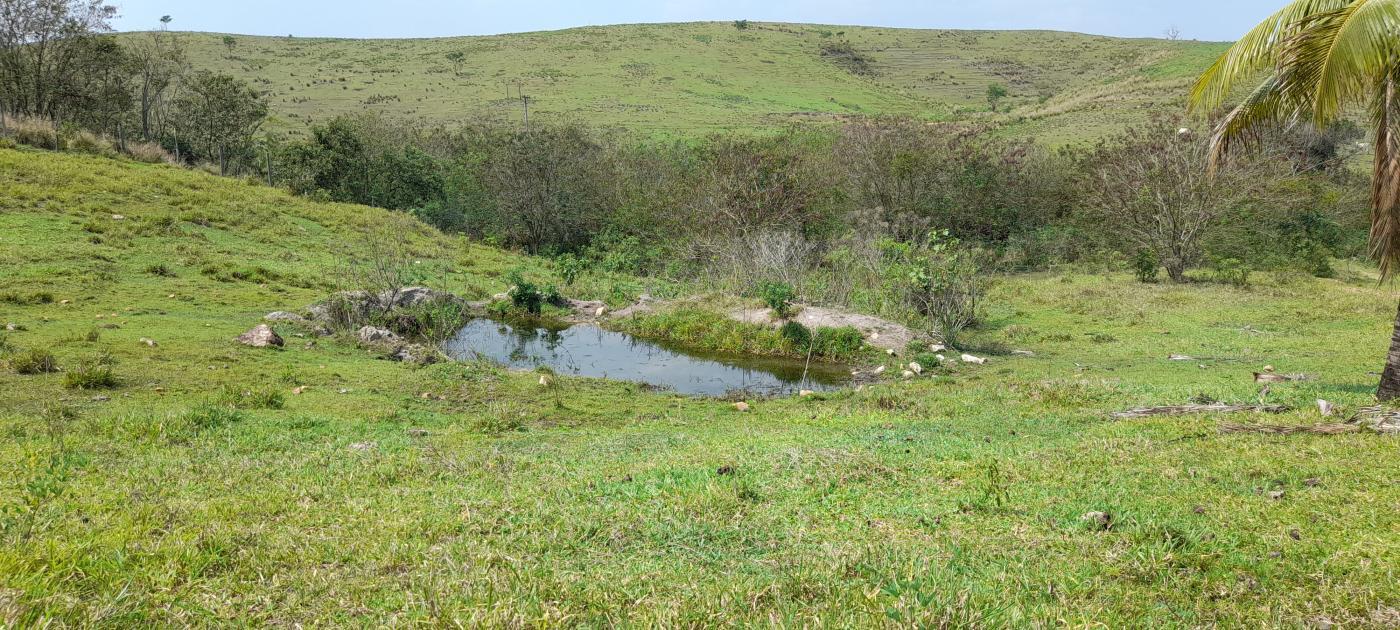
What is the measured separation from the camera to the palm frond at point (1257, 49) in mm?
7445

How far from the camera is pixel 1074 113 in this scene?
57562mm

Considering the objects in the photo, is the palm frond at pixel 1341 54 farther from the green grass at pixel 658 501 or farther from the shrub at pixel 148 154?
the shrub at pixel 148 154

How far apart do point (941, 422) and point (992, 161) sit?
33453mm

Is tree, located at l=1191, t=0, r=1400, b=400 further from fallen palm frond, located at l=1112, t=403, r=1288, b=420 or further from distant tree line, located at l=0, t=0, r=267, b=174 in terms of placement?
distant tree line, located at l=0, t=0, r=267, b=174

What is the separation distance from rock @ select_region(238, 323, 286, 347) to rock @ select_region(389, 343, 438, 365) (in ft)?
6.39

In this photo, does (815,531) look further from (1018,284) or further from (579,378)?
(1018,284)

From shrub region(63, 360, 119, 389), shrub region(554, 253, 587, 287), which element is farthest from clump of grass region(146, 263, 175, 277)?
shrub region(554, 253, 587, 287)

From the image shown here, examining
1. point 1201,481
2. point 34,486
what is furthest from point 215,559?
point 1201,481

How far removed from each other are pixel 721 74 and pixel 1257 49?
296ft

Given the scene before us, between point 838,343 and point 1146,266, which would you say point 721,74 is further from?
point 838,343

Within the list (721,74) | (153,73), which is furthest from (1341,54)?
(721,74)

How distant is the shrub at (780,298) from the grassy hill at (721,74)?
132 feet

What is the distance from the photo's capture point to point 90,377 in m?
9.12

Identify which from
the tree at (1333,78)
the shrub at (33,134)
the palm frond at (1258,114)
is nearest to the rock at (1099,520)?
the tree at (1333,78)
